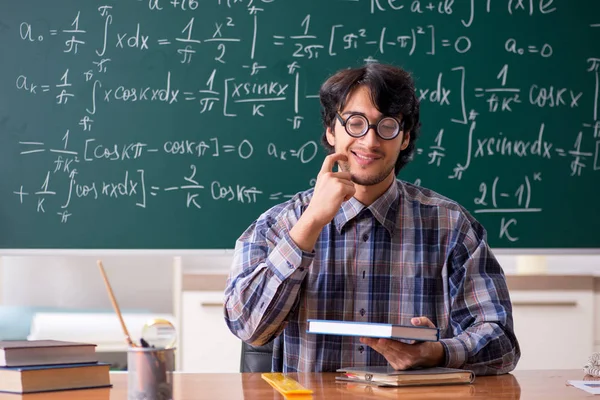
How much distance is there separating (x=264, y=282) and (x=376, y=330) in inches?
17.6

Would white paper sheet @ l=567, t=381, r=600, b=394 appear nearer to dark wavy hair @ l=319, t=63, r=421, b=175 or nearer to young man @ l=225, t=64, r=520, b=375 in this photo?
young man @ l=225, t=64, r=520, b=375

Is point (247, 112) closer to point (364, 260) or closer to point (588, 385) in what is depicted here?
point (364, 260)

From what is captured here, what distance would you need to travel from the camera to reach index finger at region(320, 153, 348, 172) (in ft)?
6.32

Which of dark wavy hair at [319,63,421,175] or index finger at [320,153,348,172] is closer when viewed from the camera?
index finger at [320,153,348,172]

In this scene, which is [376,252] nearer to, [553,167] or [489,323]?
[489,323]

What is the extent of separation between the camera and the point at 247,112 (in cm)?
326

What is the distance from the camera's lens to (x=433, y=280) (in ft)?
6.54

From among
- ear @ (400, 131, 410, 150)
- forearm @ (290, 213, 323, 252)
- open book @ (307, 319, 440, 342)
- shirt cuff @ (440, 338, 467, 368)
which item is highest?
ear @ (400, 131, 410, 150)

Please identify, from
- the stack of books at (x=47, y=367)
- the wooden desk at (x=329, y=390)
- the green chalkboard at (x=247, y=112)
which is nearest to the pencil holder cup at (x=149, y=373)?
the wooden desk at (x=329, y=390)

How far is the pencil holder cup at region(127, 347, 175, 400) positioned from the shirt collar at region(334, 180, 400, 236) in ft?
2.70

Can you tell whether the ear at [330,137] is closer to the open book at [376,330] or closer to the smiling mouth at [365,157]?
the smiling mouth at [365,157]

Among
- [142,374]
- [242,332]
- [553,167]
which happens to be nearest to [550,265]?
[553,167]

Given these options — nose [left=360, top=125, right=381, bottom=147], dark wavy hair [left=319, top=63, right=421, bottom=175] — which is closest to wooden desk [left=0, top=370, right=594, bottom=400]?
nose [left=360, top=125, right=381, bottom=147]

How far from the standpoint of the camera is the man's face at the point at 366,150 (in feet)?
→ 6.51
